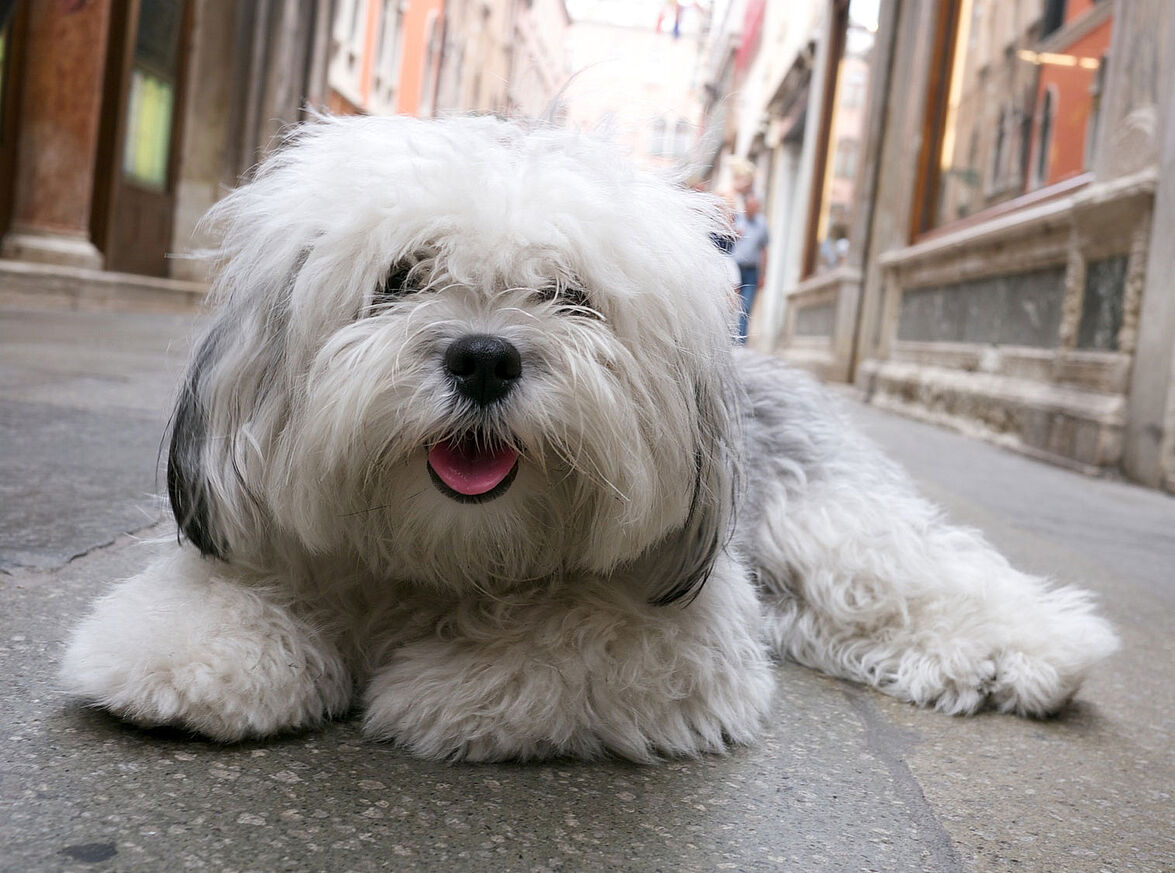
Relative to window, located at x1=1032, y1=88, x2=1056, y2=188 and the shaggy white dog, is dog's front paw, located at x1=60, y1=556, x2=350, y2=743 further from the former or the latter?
window, located at x1=1032, y1=88, x2=1056, y2=188

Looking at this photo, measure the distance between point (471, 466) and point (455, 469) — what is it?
0.09ft

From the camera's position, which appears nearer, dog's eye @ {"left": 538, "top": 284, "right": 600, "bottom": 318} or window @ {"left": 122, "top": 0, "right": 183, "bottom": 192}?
dog's eye @ {"left": 538, "top": 284, "right": 600, "bottom": 318}

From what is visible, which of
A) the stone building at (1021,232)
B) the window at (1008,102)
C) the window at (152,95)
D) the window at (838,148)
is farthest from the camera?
the window at (838,148)

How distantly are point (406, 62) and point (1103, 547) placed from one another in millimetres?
26156

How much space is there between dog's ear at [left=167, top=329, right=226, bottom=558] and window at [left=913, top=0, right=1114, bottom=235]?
7302mm

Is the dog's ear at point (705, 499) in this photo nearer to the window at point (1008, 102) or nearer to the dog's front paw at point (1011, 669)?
the dog's front paw at point (1011, 669)

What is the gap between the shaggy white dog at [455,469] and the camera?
1674mm

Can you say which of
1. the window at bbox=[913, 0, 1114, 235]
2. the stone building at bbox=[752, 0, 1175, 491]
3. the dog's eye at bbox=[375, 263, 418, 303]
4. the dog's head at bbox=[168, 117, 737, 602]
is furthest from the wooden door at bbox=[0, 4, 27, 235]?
the dog's eye at bbox=[375, 263, 418, 303]

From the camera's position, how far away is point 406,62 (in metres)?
27.9

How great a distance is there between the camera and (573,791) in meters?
1.68

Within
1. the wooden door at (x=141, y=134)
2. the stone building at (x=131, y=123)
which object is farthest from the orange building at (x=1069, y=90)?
the wooden door at (x=141, y=134)

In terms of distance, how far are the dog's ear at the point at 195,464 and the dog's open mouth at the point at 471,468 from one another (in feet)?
1.34

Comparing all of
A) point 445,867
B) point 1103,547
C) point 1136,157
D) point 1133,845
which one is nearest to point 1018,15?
point 1136,157

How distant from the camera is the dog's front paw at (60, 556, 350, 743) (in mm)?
1644
